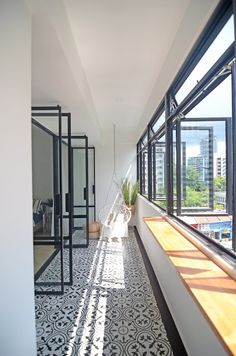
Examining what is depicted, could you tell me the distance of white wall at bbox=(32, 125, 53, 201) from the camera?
11.4 ft

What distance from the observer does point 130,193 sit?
6.69 m

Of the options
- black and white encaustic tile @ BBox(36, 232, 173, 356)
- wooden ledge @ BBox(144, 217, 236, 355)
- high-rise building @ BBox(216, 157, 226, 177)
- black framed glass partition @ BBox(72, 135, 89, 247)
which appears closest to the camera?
wooden ledge @ BBox(144, 217, 236, 355)

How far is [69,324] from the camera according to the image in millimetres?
2406

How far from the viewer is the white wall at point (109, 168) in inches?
280

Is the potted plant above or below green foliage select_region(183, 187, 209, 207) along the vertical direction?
below

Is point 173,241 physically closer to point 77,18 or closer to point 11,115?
point 11,115

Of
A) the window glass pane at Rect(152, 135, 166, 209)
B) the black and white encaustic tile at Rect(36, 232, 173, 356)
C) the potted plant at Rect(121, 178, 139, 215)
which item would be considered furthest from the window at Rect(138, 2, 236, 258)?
the potted plant at Rect(121, 178, 139, 215)

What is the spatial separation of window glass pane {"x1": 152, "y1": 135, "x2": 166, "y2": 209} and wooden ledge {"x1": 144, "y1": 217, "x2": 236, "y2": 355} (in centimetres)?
173

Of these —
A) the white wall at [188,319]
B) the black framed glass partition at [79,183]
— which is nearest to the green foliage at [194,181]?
the white wall at [188,319]

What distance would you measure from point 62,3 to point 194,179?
1840mm

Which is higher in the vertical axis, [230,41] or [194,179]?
[230,41]

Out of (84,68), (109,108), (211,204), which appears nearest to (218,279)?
(211,204)

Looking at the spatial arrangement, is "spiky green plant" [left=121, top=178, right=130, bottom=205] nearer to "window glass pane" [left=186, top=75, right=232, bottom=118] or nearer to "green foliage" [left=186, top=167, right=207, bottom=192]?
"green foliage" [left=186, top=167, right=207, bottom=192]

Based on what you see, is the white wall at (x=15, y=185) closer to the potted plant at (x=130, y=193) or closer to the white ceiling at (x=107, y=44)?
the white ceiling at (x=107, y=44)
